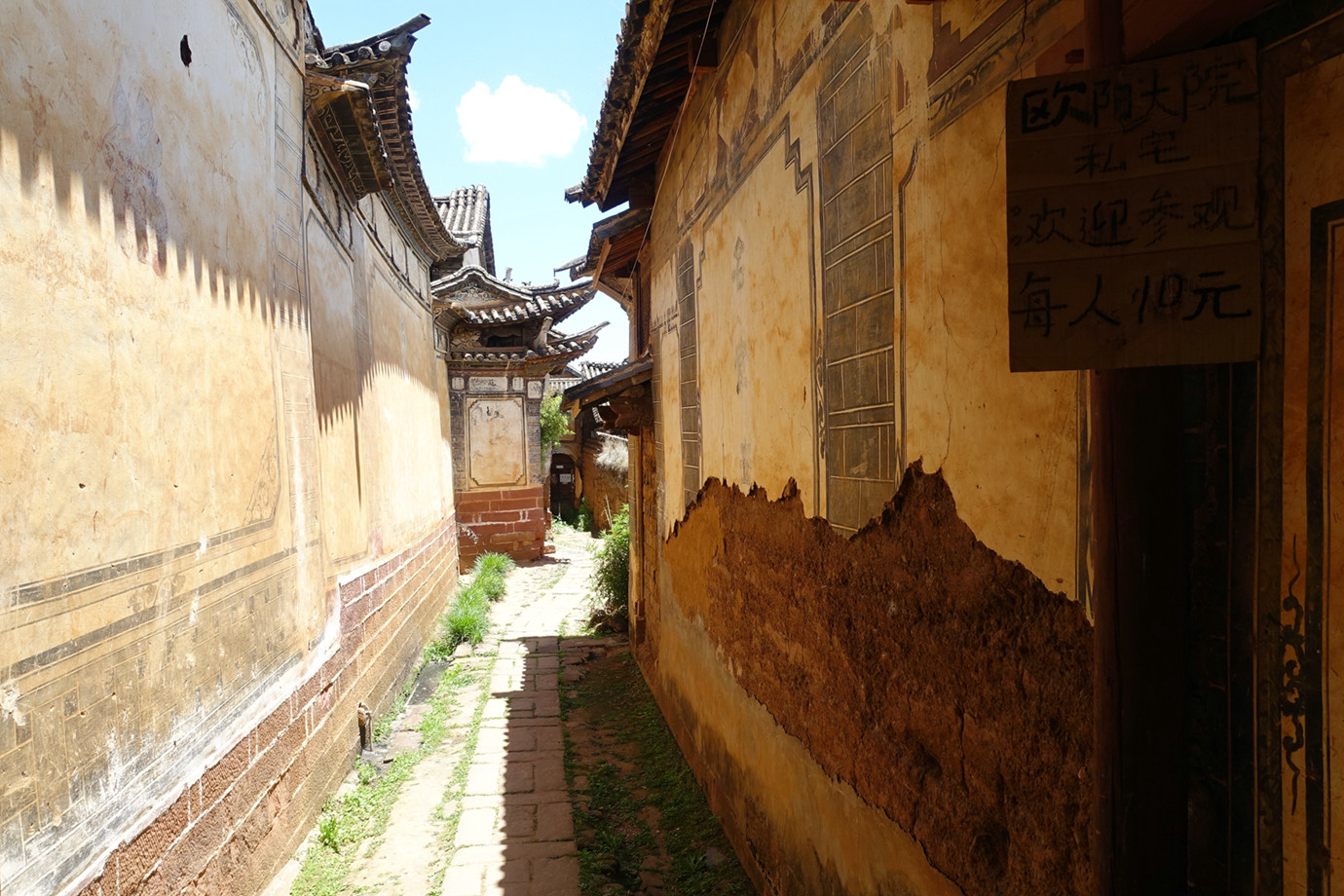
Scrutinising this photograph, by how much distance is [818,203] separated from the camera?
2971 millimetres

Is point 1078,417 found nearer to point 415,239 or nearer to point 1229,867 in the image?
point 1229,867

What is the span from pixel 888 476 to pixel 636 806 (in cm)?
369

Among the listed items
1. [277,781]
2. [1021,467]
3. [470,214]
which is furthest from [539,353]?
[1021,467]

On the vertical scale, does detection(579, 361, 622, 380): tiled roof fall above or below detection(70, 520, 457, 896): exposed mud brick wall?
above

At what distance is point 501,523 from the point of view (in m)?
14.9

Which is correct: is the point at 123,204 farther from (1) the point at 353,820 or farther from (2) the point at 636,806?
(2) the point at 636,806

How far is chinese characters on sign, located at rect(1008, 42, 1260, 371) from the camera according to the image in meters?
1.18

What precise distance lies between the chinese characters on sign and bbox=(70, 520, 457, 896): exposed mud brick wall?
302 centimetres

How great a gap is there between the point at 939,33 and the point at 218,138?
10.6 ft

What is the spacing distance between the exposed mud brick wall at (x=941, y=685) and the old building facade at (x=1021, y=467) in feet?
0.04

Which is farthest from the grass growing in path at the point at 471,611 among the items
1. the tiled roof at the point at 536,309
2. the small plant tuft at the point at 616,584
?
the tiled roof at the point at 536,309

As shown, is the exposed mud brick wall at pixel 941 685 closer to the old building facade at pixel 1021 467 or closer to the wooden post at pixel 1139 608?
the old building facade at pixel 1021 467

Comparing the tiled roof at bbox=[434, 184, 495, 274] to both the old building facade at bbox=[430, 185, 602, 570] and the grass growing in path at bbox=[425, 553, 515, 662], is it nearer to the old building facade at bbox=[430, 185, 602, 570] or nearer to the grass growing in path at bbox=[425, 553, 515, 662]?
the old building facade at bbox=[430, 185, 602, 570]

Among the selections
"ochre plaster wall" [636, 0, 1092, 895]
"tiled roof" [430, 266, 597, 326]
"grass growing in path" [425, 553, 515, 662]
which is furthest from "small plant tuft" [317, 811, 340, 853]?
"tiled roof" [430, 266, 597, 326]
